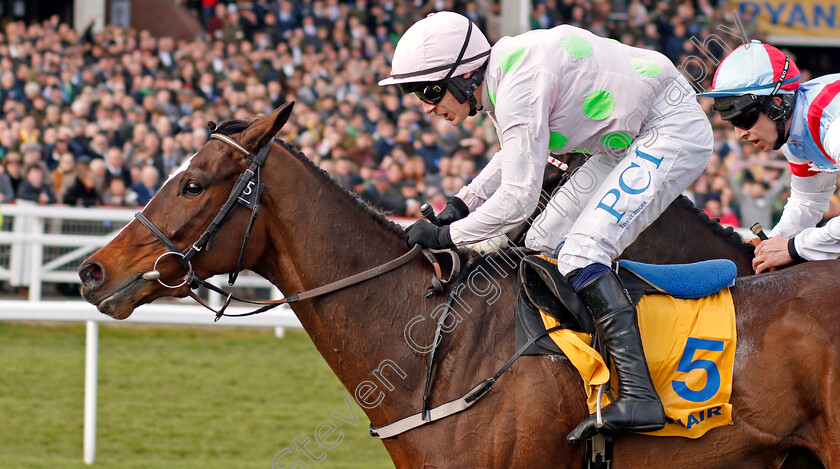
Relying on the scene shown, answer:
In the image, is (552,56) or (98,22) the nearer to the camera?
(552,56)

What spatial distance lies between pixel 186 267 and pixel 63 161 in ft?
24.0

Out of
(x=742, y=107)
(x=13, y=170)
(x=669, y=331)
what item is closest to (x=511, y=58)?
(x=742, y=107)

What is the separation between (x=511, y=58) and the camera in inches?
125

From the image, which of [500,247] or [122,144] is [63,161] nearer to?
[122,144]

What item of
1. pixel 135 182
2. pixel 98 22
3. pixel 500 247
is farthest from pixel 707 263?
pixel 98 22

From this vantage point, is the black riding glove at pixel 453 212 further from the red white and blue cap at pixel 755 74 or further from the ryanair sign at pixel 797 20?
the ryanair sign at pixel 797 20

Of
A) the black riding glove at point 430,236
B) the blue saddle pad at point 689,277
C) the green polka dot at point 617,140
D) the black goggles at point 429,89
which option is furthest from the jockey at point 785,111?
the black riding glove at point 430,236

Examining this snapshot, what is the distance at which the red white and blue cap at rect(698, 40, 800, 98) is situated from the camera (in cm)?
341

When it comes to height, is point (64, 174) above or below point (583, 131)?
below

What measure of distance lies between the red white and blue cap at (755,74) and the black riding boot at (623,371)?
2.91 ft

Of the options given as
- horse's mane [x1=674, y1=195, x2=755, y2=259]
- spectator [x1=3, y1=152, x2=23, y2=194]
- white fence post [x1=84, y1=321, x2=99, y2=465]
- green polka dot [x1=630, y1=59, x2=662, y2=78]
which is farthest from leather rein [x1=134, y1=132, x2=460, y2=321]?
spectator [x1=3, y1=152, x2=23, y2=194]

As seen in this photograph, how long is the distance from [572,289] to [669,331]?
356mm

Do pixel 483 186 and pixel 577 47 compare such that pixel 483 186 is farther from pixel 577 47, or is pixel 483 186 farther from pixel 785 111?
pixel 785 111

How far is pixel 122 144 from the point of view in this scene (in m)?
10.7
